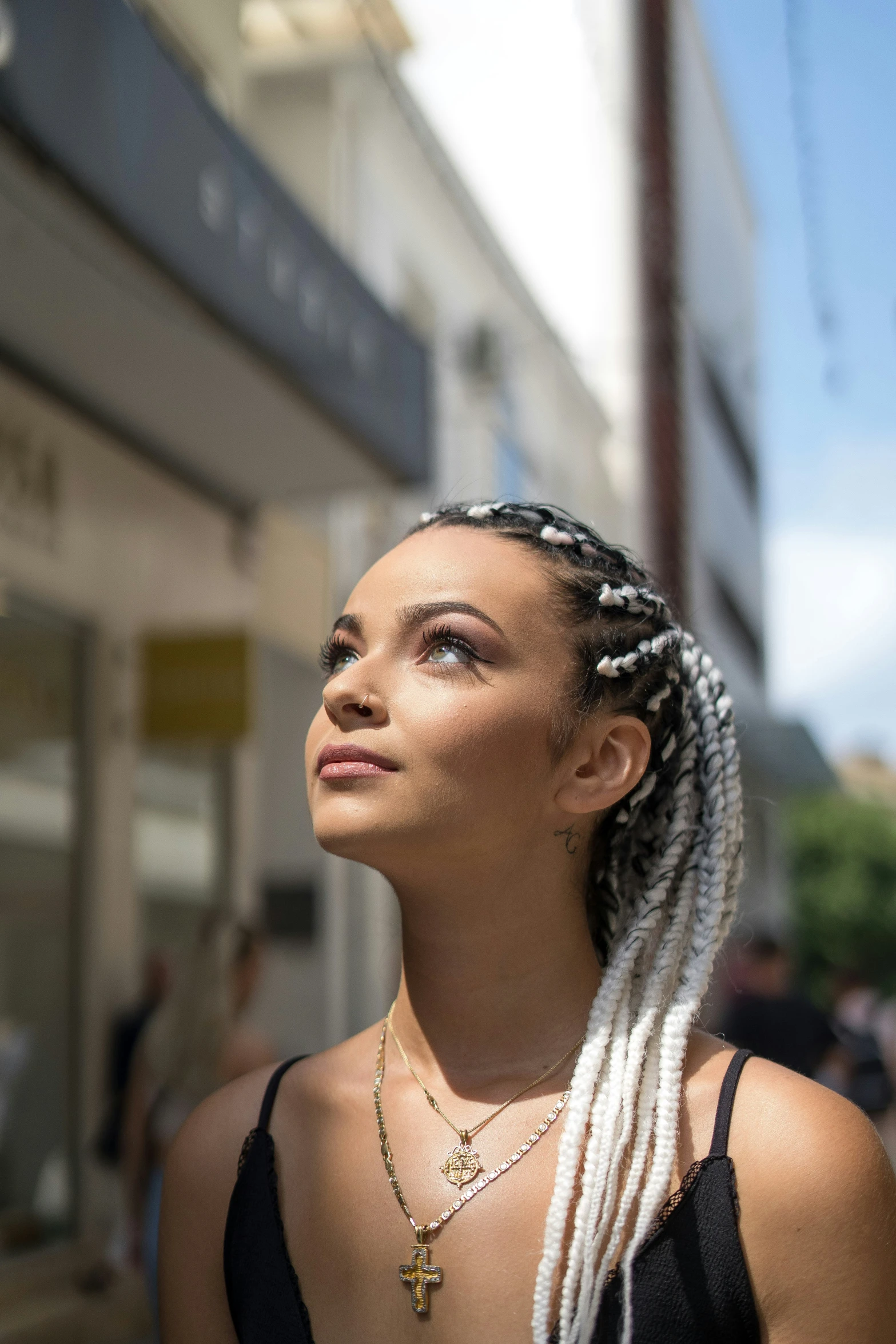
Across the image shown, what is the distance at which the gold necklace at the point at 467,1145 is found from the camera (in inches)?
65.0

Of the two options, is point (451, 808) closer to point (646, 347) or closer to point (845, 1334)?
point (845, 1334)

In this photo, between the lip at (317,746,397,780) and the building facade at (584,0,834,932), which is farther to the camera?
the building facade at (584,0,834,932)

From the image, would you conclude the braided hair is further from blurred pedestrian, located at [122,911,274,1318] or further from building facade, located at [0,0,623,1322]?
blurred pedestrian, located at [122,911,274,1318]

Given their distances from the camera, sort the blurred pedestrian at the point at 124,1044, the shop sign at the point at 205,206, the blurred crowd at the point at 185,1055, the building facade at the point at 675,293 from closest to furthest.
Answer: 1. the shop sign at the point at 205,206
2. the blurred crowd at the point at 185,1055
3. the blurred pedestrian at the point at 124,1044
4. the building facade at the point at 675,293

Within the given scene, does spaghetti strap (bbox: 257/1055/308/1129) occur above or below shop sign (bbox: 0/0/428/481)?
below

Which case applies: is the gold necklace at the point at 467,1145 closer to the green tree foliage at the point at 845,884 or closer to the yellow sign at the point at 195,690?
the yellow sign at the point at 195,690

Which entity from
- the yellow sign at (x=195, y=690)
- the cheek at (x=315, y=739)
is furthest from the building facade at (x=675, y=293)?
the yellow sign at (x=195, y=690)

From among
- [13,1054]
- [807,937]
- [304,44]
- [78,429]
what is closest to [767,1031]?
[13,1054]

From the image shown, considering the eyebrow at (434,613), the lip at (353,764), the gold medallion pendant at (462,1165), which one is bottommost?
the gold medallion pendant at (462,1165)

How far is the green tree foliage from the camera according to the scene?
1583 inches

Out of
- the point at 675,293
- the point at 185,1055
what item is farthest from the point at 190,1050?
the point at 675,293

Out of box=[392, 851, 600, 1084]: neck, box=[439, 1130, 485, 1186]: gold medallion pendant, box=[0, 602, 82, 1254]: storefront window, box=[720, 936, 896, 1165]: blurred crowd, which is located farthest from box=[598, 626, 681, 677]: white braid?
box=[0, 602, 82, 1254]: storefront window

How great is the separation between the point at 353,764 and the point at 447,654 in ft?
0.61

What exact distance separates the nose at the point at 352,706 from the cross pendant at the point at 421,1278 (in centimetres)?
65
